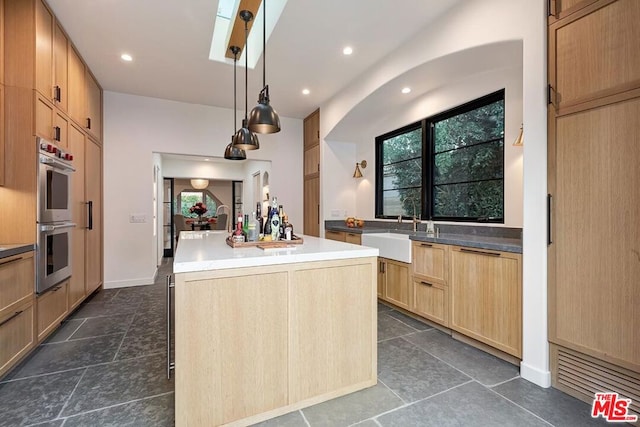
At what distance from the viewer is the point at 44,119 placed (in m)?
2.54

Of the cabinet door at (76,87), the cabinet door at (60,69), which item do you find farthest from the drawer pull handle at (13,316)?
the cabinet door at (76,87)

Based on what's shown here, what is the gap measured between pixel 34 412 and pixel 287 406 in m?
1.41

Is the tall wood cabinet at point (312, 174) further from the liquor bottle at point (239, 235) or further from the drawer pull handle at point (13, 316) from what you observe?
the drawer pull handle at point (13, 316)

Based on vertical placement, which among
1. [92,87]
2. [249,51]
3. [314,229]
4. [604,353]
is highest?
[249,51]

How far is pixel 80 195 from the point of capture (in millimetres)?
3350

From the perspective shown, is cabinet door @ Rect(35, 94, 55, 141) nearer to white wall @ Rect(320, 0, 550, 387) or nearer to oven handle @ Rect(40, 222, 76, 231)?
oven handle @ Rect(40, 222, 76, 231)

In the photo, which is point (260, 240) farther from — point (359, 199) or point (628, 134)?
point (359, 199)

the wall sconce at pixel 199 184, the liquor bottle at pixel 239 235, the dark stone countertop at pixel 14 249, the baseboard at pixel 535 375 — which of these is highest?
the wall sconce at pixel 199 184

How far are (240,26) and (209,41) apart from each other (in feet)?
1.42

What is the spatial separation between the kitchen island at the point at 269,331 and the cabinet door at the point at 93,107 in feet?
10.8

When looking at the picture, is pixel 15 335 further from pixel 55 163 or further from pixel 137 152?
pixel 137 152

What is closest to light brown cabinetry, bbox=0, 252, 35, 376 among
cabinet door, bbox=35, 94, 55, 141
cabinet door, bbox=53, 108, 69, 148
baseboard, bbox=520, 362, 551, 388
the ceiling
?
cabinet door, bbox=35, 94, 55, 141

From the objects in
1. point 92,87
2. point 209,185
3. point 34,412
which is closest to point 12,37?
point 92,87

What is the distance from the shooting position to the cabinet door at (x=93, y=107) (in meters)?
3.65
